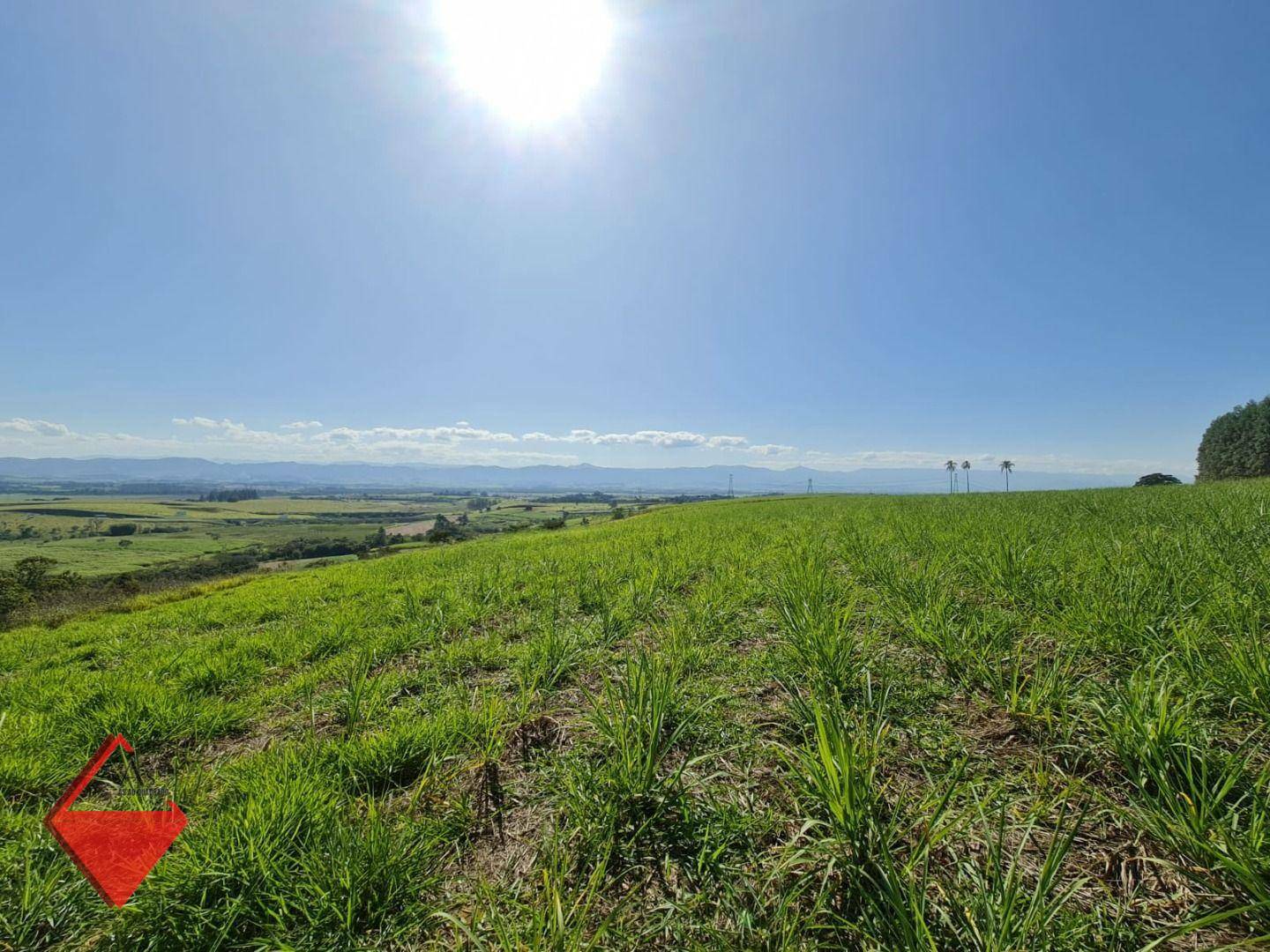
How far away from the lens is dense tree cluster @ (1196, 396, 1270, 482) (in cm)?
6028

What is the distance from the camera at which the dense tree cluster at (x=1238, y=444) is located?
198 ft

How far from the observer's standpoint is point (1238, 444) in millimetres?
64000

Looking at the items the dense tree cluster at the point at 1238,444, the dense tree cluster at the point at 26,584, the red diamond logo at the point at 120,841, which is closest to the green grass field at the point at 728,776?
the red diamond logo at the point at 120,841

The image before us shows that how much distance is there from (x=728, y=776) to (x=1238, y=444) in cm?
10615

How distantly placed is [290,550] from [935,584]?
305ft

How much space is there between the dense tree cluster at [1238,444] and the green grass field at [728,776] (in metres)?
89.4

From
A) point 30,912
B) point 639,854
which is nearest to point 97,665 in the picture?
point 30,912

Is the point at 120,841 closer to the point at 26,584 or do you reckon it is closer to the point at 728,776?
the point at 728,776

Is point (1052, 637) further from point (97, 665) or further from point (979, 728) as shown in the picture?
point (97, 665)

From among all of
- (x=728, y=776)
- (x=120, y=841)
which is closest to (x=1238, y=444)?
(x=728, y=776)

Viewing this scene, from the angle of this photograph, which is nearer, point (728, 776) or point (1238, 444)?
point (728, 776)

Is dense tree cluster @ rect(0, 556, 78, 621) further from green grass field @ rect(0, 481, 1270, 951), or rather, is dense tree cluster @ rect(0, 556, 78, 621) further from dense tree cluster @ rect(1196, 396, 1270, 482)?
dense tree cluster @ rect(1196, 396, 1270, 482)

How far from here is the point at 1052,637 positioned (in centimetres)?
368

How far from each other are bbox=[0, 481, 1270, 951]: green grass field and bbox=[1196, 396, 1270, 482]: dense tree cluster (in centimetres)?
8944
